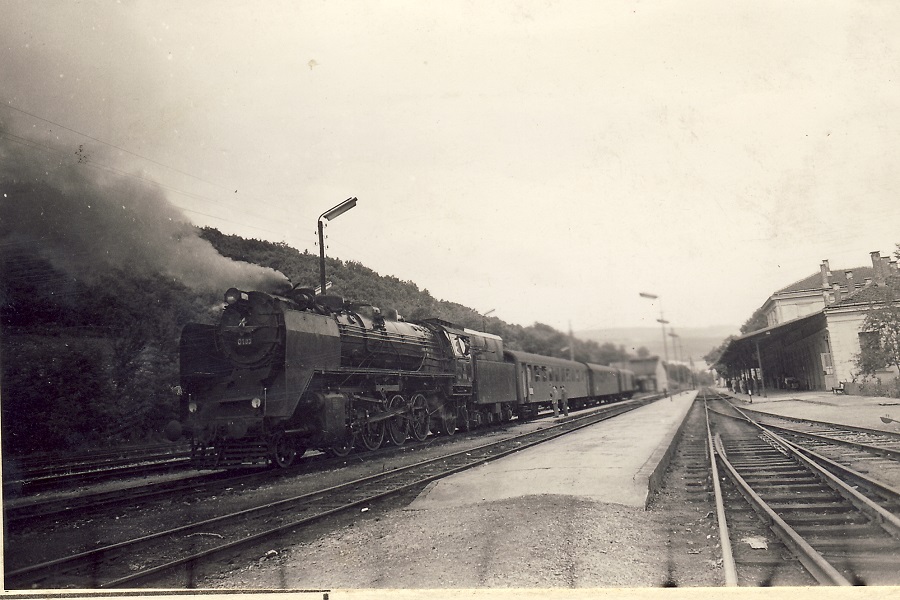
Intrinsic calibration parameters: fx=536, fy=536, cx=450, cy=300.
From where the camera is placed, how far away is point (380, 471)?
655 cm

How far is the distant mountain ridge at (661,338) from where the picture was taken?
14.8 feet

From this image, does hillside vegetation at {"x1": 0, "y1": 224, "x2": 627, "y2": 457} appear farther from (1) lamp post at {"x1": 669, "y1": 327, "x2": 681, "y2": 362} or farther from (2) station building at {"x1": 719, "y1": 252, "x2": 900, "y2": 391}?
(2) station building at {"x1": 719, "y1": 252, "x2": 900, "y2": 391}

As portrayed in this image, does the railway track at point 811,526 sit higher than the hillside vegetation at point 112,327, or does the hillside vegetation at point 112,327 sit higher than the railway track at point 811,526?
the hillside vegetation at point 112,327

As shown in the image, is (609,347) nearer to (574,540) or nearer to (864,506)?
(864,506)

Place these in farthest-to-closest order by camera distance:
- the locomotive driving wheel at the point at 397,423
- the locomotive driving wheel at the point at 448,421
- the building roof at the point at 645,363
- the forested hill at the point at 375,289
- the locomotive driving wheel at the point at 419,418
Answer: the locomotive driving wheel at the point at 448,421 < the locomotive driving wheel at the point at 419,418 < the locomotive driving wheel at the point at 397,423 < the building roof at the point at 645,363 < the forested hill at the point at 375,289

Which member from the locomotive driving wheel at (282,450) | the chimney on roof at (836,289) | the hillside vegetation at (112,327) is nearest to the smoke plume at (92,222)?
the hillside vegetation at (112,327)

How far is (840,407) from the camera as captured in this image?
7762 mm

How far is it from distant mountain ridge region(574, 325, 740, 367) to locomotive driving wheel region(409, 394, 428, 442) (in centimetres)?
435

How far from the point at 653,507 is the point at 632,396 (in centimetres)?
2750

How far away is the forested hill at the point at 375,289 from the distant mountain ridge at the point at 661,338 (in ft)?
2.07

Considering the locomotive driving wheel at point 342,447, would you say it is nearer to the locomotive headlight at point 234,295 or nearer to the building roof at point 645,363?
the locomotive headlight at point 234,295

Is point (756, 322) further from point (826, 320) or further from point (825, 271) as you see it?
point (825, 271)

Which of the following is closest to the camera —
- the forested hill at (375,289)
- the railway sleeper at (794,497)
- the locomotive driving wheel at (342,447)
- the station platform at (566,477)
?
the railway sleeper at (794,497)

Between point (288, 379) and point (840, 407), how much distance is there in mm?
7726
